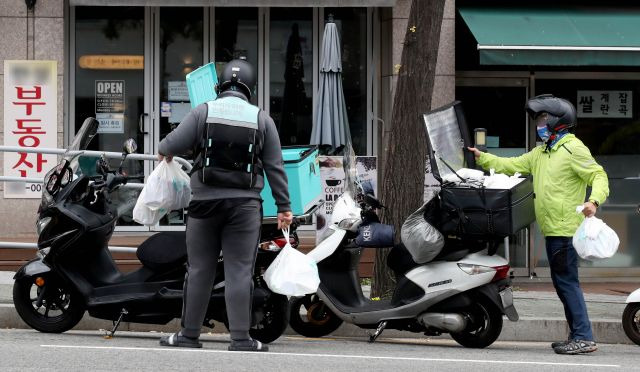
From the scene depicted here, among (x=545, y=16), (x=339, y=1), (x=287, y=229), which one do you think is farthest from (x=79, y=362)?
(x=545, y=16)

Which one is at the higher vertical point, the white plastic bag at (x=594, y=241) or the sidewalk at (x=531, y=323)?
the white plastic bag at (x=594, y=241)

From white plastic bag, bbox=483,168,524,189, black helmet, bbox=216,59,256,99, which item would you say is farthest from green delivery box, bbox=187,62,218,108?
white plastic bag, bbox=483,168,524,189

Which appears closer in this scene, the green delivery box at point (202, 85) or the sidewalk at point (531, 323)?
the green delivery box at point (202, 85)

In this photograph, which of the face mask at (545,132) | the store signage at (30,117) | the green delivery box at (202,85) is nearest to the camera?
the face mask at (545,132)

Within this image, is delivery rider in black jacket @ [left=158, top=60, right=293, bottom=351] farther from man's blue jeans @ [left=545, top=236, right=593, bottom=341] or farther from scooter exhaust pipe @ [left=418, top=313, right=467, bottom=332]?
man's blue jeans @ [left=545, top=236, right=593, bottom=341]

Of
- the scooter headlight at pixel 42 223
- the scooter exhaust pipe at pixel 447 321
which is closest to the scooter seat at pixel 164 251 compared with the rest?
the scooter headlight at pixel 42 223

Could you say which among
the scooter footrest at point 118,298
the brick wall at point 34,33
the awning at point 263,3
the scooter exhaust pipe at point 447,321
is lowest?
the scooter exhaust pipe at point 447,321

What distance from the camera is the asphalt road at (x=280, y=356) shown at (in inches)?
281

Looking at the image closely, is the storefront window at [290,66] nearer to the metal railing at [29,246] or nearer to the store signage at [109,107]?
the store signage at [109,107]

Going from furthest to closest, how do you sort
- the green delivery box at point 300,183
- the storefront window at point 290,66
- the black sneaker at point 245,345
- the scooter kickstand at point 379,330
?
the storefront window at point 290,66 < the green delivery box at point 300,183 < the scooter kickstand at point 379,330 < the black sneaker at point 245,345

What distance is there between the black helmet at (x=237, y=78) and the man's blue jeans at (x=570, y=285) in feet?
8.36

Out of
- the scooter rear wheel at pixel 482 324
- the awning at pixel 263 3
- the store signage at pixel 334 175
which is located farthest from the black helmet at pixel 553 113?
the awning at pixel 263 3

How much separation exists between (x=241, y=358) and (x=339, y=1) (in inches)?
269

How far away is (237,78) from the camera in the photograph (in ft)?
26.1
